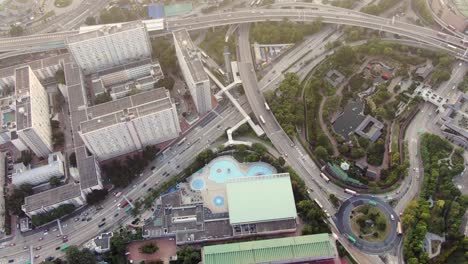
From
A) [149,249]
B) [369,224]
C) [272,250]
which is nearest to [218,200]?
[272,250]

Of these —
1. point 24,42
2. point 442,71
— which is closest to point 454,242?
point 442,71

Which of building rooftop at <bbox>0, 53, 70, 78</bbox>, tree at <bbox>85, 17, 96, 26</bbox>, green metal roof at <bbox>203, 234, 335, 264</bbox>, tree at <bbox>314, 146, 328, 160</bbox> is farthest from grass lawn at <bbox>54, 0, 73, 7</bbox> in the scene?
green metal roof at <bbox>203, 234, 335, 264</bbox>

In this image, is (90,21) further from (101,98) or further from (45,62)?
(101,98)

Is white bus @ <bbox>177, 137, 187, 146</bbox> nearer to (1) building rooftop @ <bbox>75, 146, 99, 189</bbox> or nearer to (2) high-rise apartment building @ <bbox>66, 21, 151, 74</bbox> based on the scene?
(1) building rooftop @ <bbox>75, 146, 99, 189</bbox>

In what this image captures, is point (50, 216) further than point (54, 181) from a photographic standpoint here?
No

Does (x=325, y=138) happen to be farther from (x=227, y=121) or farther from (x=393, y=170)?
(x=227, y=121)

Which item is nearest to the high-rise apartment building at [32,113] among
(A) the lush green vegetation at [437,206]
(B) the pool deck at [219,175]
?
(B) the pool deck at [219,175]
